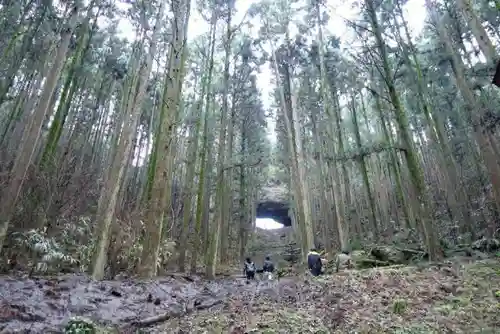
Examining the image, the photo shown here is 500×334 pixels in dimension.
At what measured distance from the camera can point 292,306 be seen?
5.76 m

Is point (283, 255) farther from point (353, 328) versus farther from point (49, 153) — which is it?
point (353, 328)

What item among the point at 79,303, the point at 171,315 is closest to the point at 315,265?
the point at 171,315

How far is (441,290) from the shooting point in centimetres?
587

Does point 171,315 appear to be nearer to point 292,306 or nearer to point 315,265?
point 292,306

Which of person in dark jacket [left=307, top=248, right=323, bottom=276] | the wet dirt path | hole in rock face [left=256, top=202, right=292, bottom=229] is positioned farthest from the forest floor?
hole in rock face [left=256, top=202, right=292, bottom=229]

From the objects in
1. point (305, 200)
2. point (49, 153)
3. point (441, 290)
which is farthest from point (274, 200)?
point (441, 290)

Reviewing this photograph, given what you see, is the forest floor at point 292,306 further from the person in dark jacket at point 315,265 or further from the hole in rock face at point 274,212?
the hole in rock face at point 274,212

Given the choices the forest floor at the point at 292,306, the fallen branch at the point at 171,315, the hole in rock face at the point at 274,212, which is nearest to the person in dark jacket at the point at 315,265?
the forest floor at the point at 292,306

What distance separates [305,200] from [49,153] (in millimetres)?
8790

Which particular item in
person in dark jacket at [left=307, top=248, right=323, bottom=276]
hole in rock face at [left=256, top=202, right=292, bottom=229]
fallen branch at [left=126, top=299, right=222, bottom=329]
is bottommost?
fallen branch at [left=126, top=299, right=222, bottom=329]

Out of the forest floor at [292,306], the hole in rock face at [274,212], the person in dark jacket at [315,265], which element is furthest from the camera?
the hole in rock face at [274,212]

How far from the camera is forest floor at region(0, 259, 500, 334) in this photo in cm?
442

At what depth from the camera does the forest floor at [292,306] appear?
4.42m

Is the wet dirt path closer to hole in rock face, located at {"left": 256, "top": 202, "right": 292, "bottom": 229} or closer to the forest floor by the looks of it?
the forest floor
